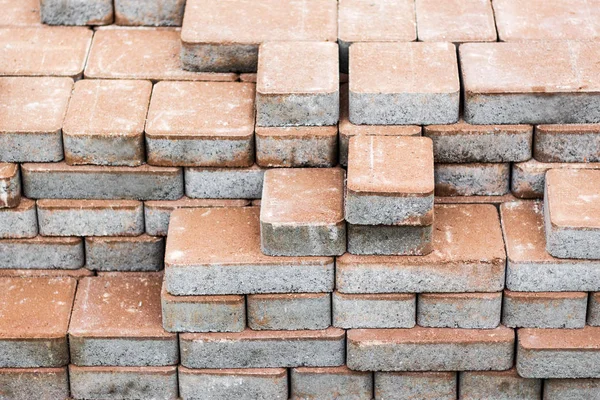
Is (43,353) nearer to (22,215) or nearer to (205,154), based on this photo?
(22,215)

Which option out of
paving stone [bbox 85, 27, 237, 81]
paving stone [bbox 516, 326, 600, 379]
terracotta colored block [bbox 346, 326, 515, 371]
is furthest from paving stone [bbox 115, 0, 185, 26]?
paving stone [bbox 516, 326, 600, 379]

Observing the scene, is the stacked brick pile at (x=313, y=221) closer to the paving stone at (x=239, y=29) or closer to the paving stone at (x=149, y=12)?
the paving stone at (x=239, y=29)

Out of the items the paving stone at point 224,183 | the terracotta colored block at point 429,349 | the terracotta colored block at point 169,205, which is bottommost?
the terracotta colored block at point 429,349

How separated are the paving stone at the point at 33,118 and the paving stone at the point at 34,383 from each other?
1.07 metres

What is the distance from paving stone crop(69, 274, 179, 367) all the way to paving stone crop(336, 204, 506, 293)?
0.96 m

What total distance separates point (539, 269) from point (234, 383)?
5.33 ft

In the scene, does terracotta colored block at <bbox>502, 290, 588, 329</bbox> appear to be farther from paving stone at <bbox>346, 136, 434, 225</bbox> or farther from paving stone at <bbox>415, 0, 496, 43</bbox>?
paving stone at <bbox>415, 0, 496, 43</bbox>

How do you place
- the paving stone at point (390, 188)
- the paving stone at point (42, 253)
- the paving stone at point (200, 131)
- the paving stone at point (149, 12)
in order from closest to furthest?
1. the paving stone at point (390, 188)
2. the paving stone at point (200, 131)
3. the paving stone at point (42, 253)
4. the paving stone at point (149, 12)

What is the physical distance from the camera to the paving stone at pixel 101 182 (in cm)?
657

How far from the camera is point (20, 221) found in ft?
21.9

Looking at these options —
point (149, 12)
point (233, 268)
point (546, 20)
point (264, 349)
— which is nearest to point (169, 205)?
point (233, 268)

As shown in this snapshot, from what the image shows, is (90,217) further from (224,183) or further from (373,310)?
(373,310)

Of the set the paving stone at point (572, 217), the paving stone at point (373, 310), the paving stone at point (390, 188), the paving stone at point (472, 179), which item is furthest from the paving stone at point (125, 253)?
the paving stone at point (572, 217)

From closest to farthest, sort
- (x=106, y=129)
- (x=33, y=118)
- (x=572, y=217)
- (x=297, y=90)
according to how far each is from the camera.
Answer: (x=572, y=217), (x=297, y=90), (x=106, y=129), (x=33, y=118)
